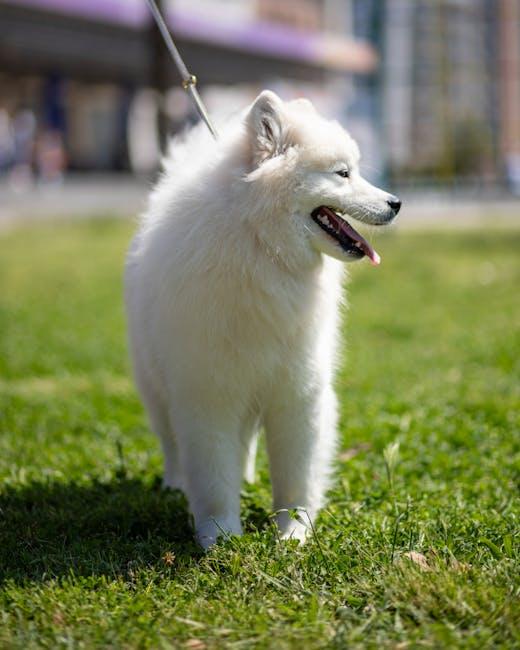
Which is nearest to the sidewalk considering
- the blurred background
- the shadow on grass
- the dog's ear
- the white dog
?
the blurred background

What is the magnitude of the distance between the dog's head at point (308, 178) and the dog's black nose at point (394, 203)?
6 cm

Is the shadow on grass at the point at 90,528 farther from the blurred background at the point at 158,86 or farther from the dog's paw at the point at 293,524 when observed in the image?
the blurred background at the point at 158,86

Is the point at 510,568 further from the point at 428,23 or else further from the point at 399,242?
the point at 428,23

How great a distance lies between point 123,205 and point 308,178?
20.2 metres

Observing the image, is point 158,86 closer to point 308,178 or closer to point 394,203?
A: point 394,203

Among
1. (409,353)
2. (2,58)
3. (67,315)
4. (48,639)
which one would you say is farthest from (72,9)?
(48,639)

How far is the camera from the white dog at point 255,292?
3301 millimetres

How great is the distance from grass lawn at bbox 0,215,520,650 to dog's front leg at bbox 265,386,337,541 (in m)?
0.11

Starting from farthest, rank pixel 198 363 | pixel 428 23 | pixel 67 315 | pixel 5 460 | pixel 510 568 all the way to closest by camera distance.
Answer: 1. pixel 428 23
2. pixel 67 315
3. pixel 5 460
4. pixel 198 363
5. pixel 510 568

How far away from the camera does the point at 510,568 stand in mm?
2943

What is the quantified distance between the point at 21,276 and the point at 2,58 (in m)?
20.5

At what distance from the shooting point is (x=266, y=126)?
10.9 feet

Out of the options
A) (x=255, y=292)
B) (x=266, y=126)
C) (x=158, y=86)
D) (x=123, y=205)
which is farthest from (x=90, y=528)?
(x=123, y=205)

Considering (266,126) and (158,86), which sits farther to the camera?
(158,86)
